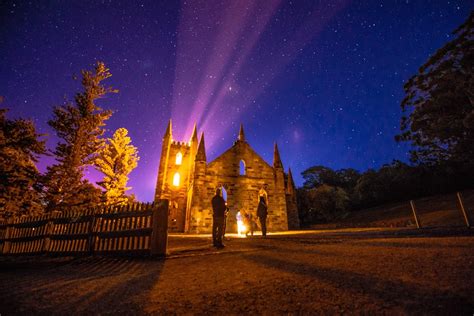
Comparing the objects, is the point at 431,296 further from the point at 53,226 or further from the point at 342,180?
the point at 342,180

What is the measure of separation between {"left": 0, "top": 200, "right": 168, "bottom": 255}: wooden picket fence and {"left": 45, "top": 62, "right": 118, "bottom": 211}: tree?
461 centimetres

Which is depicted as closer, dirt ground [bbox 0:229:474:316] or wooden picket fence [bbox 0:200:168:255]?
dirt ground [bbox 0:229:474:316]

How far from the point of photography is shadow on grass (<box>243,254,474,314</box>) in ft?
5.43

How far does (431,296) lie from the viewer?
1876 millimetres

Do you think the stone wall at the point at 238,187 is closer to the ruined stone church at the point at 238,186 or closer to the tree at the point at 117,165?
the ruined stone church at the point at 238,186

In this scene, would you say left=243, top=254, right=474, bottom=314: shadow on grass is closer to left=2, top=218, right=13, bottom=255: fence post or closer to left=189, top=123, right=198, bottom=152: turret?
left=2, top=218, right=13, bottom=255: fence post

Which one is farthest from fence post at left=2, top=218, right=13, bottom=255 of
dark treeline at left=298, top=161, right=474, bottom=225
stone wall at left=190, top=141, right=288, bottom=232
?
dark treeline at left=298, top=161, right=474, bottom=225

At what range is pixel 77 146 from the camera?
1518 cm

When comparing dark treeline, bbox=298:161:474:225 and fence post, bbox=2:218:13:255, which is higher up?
dark treeline, bbox=298:161:474:225

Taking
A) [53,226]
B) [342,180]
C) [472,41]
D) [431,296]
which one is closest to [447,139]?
[472,41]

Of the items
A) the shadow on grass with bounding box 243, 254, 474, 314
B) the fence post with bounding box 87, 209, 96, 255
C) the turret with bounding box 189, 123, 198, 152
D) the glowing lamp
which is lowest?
the shadow on grass with bounding box 243, 254, 474, 314

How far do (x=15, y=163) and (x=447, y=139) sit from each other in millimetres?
29546

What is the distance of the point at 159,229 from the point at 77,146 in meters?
13.2

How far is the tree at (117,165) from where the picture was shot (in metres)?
21.5
